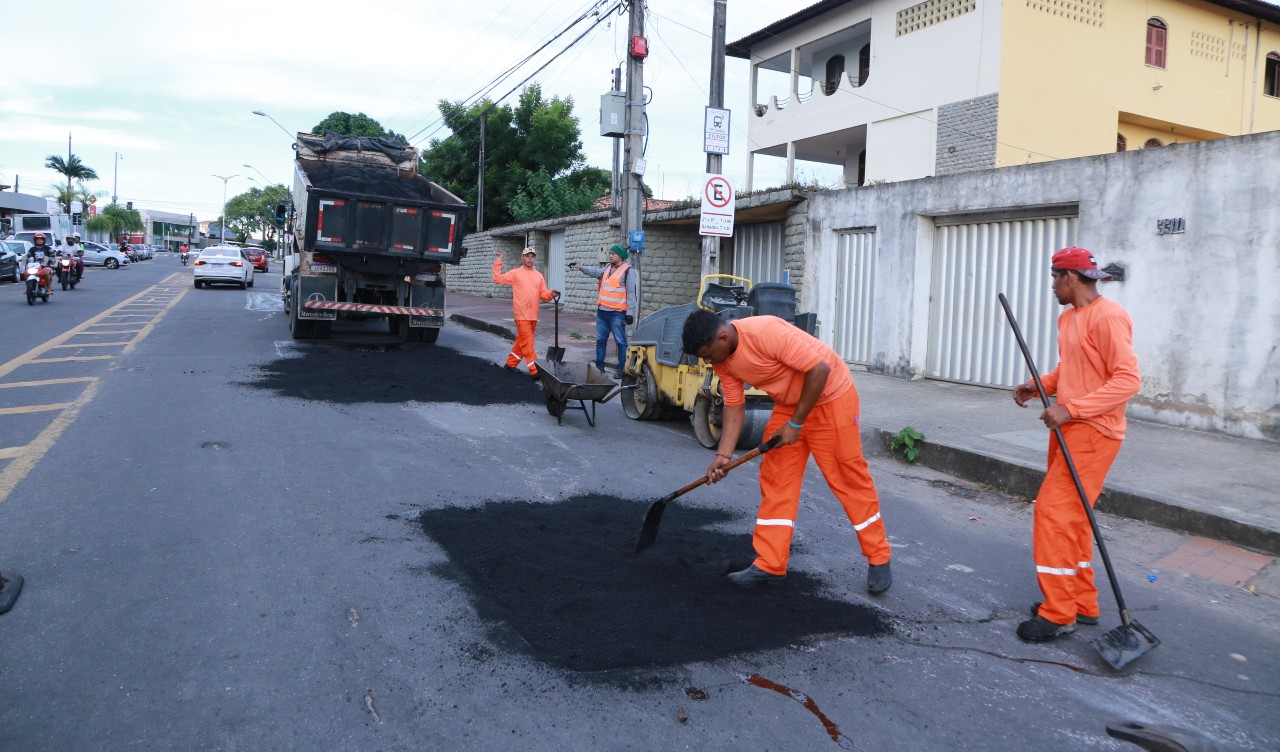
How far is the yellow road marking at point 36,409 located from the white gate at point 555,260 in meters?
16.4

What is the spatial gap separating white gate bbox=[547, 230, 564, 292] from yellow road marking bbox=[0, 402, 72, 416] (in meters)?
16.4

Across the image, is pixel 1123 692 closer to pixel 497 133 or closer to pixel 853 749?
pixel 853 749

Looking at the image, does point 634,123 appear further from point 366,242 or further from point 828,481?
point 828,481

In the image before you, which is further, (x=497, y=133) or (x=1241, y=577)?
(x=497, y=133)

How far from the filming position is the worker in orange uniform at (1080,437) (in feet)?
13.0

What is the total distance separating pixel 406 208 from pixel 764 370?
403 inches

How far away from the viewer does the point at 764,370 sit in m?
4.44

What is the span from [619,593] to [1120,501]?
12.6 feet

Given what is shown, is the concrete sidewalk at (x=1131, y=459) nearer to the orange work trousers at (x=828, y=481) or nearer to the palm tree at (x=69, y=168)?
the orange work trousers at (x=828, y=481)

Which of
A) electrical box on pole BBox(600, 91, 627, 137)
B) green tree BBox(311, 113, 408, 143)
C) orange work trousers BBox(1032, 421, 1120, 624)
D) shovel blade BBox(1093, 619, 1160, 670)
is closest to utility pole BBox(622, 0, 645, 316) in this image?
electrical box on pole BBox(600, 91, 627, 137)

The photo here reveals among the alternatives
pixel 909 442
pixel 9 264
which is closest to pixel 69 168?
pixel 9 264

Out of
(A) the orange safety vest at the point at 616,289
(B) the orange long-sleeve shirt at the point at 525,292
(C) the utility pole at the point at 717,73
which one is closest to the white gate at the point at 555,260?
(C) the utility pole at the point at 717,73

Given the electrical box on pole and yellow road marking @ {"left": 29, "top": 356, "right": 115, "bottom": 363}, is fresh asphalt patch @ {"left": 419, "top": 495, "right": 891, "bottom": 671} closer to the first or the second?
yellow road marking @ {"left": 29, "top": 356, "right": 115, "bottom": 363}

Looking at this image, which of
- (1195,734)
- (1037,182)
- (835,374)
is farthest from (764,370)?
(1037,182)
